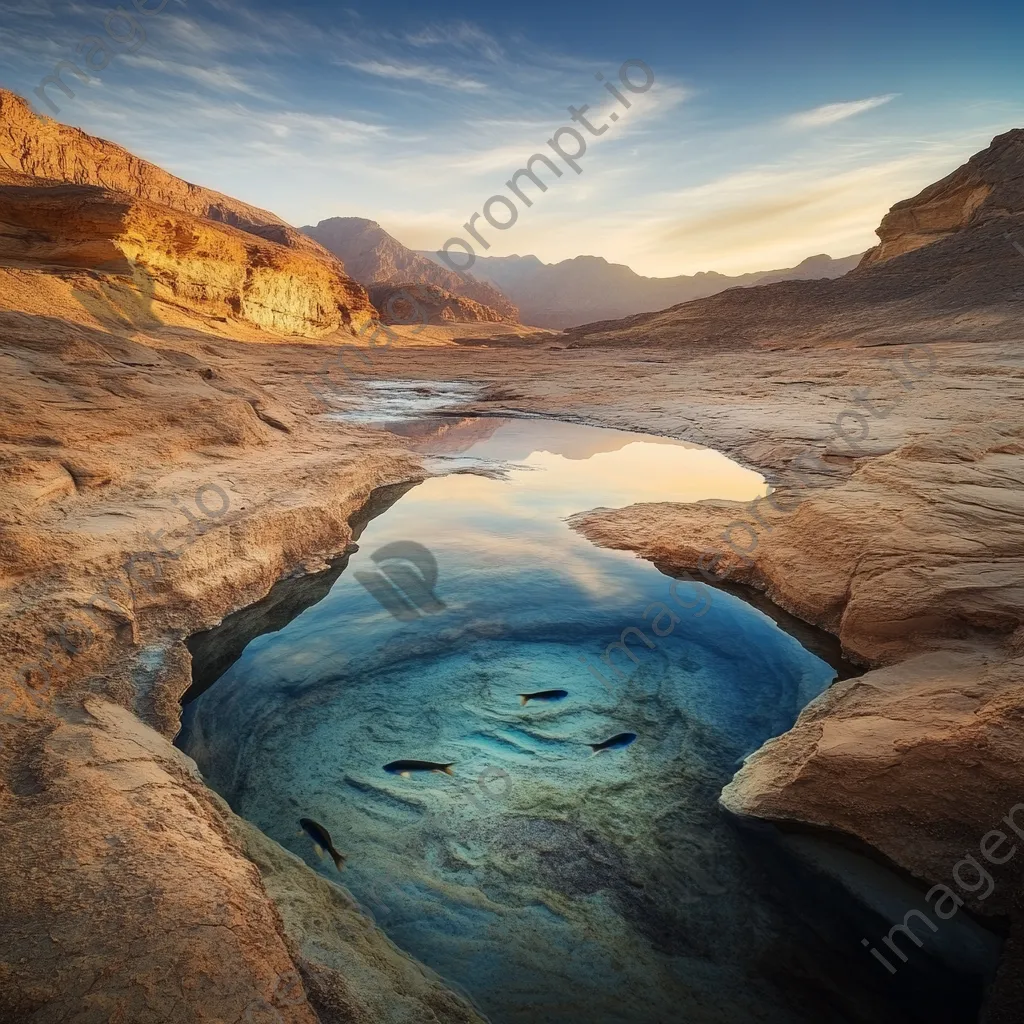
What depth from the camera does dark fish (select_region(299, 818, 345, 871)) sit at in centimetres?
305

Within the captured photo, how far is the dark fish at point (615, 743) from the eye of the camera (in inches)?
153

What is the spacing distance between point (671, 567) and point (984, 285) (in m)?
28.4

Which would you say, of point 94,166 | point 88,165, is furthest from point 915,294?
point 94,166

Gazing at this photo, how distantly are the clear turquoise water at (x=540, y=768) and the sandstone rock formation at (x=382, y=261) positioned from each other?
9448 cm

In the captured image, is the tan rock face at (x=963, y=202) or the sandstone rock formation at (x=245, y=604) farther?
the tan rock face at (x=963, y=202)

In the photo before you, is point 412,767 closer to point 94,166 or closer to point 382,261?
point 94,166

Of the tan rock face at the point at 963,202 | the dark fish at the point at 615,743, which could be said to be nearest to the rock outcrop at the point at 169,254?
the dark fish at the point at 615,743

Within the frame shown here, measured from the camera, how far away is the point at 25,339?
6840 mm

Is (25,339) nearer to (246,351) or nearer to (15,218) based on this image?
(246,351)

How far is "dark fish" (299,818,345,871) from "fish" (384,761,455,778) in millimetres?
536

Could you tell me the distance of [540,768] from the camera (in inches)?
146

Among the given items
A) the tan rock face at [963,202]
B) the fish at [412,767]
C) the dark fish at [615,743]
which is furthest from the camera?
the tan rock face at [963,202]

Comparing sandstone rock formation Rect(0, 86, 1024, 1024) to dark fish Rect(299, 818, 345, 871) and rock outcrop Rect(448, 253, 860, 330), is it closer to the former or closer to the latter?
dark fish Rect(299, 818, 345, 871)

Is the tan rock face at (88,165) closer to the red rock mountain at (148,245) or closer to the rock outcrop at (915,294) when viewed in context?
the red rock mountain at (148,245)
